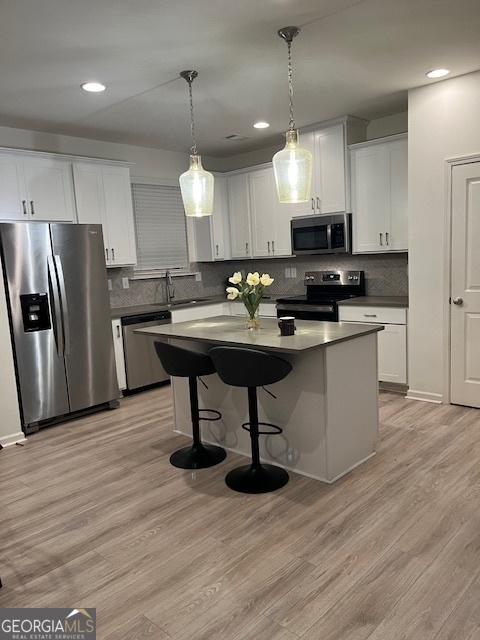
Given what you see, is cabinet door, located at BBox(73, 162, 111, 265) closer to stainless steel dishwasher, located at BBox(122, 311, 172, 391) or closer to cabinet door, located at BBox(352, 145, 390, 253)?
stainless steel dishwasher, located at BBox(122, 311, 172, 391)

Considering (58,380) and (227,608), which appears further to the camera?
(58,380)

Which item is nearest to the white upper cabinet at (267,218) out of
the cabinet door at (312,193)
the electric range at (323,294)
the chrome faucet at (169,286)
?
the cabinet door at (312,193)

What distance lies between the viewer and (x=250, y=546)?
234cm

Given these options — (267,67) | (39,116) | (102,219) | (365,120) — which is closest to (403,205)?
(365,120)

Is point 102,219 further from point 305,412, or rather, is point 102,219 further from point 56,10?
point 305,412

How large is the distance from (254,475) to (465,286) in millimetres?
2400

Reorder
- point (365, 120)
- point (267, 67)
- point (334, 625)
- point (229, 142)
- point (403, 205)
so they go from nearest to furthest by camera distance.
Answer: point (334, 625) < point (267, 67) < point (403, 205) < point (365, 120) < point (229, 142)

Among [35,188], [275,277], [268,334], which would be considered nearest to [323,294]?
[275,277]

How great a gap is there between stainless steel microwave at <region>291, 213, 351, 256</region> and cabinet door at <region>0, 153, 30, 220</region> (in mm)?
2799

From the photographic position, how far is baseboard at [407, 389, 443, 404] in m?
4.23

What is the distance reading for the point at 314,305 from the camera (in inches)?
198

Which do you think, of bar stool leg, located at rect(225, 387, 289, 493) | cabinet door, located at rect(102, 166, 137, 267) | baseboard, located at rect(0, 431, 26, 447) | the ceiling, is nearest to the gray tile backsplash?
cabinet door, located at rect(102, 166, 137, 267)

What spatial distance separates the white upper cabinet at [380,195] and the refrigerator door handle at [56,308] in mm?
2925

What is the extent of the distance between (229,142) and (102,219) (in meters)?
1.77
